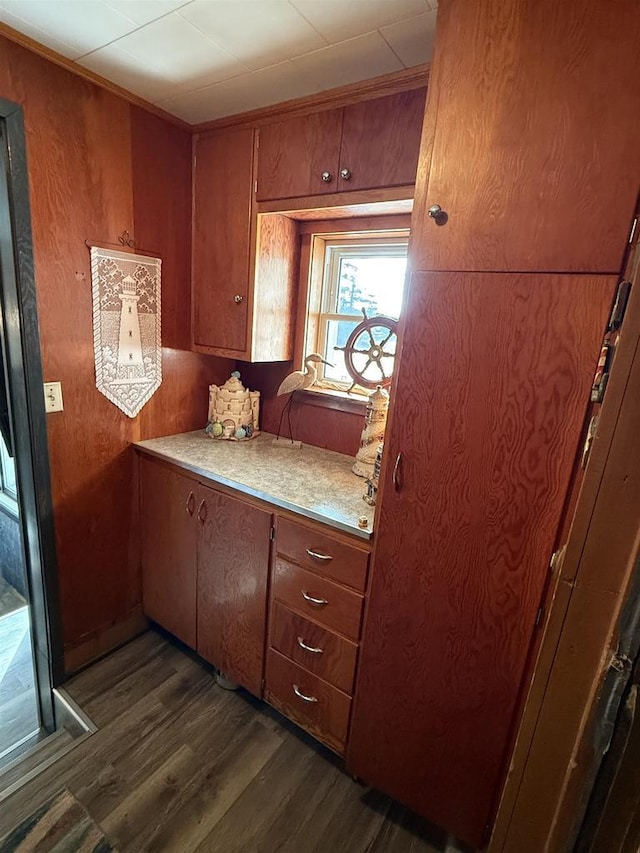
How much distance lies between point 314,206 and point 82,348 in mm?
1038

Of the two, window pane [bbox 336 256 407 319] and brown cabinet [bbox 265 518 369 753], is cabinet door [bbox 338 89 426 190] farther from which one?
brown cabinet [bbox 265 518 369 753]

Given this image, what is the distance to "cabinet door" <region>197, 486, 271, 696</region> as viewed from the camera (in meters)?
1.51

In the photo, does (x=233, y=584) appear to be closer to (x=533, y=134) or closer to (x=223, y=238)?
(x=223, y=238)

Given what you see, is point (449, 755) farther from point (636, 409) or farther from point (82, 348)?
point (82, 348)

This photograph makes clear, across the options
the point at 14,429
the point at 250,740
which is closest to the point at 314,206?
the point at 14,429

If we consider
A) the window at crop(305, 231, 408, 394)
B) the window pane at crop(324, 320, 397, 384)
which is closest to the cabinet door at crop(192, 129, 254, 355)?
the window at crop(305, 231, 408, 394)

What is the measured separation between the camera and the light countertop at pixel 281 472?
4.44ft

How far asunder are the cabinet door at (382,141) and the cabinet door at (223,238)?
44 cm

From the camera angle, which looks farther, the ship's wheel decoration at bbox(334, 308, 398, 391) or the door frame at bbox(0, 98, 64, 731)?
the ship's wheel decoration at bbox(334, 308, 398, 391)

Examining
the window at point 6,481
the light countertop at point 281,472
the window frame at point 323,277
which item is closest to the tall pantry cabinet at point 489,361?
the light countertop at point 281,472

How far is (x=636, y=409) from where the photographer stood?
340 mm

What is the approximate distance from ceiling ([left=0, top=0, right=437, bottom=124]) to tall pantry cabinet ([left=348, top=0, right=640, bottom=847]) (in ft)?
1.03

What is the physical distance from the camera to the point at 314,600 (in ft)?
4.47

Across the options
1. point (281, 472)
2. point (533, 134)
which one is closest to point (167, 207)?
point (281, 472)
